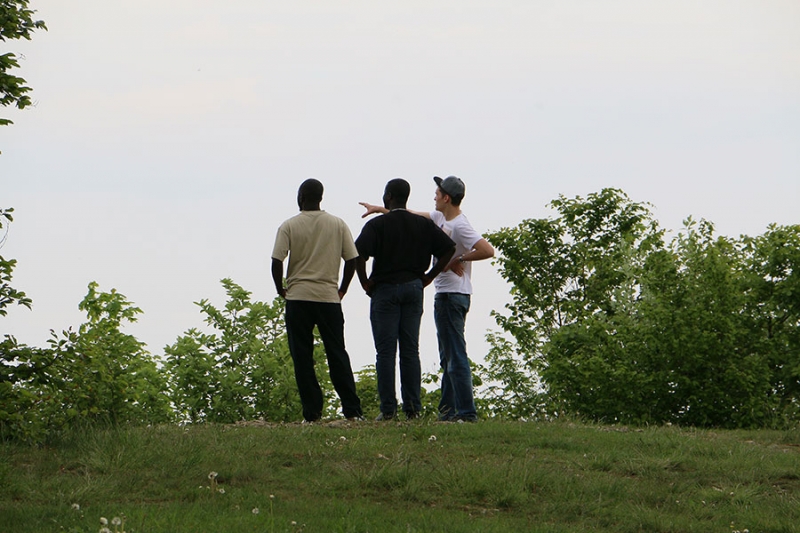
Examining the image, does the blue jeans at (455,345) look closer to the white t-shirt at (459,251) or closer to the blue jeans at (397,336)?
the white t-shirt at (459,251)

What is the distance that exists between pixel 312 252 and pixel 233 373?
1210 centimetres

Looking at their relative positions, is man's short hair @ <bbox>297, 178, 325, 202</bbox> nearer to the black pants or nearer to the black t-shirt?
the black t-shirt

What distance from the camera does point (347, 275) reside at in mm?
10398

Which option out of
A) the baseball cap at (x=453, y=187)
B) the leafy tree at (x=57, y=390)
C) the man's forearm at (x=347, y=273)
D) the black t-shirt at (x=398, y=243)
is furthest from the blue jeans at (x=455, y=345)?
the leafy tree at (x=57, y=390)

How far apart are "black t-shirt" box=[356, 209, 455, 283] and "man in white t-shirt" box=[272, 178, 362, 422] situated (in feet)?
0.69

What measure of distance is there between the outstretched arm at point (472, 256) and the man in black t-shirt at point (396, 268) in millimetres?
116

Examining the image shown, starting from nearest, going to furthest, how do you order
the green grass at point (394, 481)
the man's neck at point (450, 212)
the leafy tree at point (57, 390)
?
the green grass at point (394, 481)
the leafy tree at point (57, 390)
the man's neck at point (450, 212)

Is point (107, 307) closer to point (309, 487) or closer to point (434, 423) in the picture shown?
point (434, 423)

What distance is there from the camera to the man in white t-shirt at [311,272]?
33.4 ft

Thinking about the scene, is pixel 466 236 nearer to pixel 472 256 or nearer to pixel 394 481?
pixel 472 256

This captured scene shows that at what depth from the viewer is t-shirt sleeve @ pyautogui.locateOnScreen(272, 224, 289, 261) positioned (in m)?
10.2

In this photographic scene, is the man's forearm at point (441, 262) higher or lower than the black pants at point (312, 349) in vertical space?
higher

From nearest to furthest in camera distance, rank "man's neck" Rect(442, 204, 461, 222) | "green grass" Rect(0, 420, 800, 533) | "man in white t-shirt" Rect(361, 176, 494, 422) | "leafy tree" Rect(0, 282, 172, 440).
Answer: "green grass" Rect(0, 420, 800, 533) < "leafy tree" Rect(0, 282, 172, 440) < "man in white t-shirt" Rect(361, 176, 494, 422) < "man's neck" Rect(442, 204, 461, 222)

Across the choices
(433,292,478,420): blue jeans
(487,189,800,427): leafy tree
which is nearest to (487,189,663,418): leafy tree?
(487,189,800,427): leafy tree
